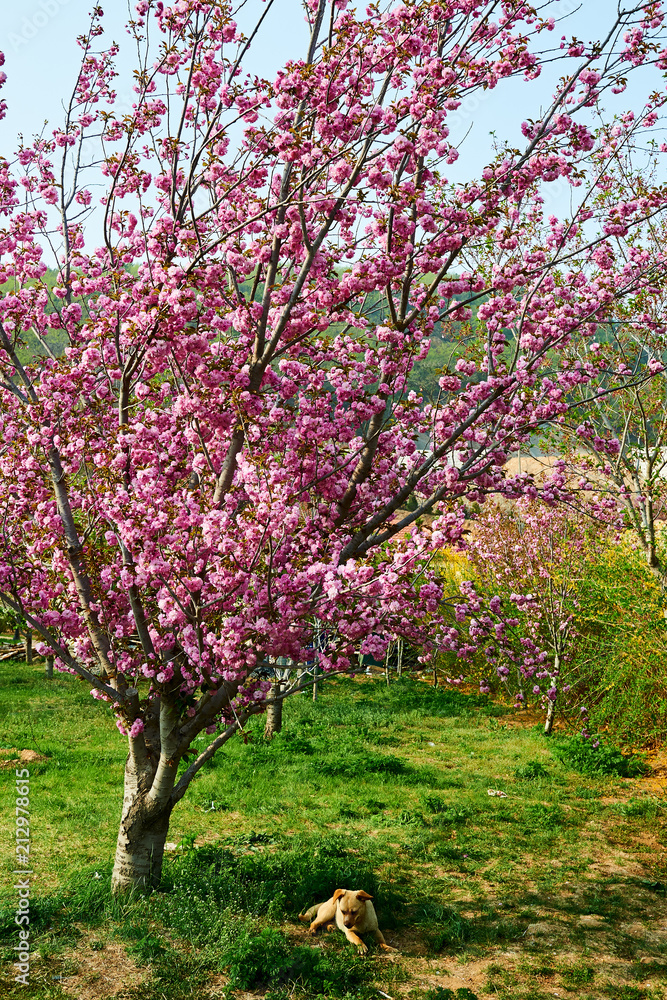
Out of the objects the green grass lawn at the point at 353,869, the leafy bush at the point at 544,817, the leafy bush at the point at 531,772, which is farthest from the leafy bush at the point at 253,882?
the leafy bush at the point at 531,772

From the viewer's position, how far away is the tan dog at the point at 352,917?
5.82 meters

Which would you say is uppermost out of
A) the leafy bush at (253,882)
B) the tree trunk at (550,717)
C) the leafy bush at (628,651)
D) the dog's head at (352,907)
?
the leafy bush at (628,651)

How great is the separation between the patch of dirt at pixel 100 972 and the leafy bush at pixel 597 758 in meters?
Result: 7.05

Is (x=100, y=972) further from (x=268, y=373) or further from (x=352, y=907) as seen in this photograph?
(x=268, y=373)

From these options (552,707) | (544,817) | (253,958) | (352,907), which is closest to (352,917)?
(352,907)

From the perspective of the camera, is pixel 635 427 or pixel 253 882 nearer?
pixel 253 882

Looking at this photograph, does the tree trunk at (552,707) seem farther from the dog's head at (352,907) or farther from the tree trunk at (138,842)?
the tree trunk at (138,842)

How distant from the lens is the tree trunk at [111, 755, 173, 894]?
618 centimetres

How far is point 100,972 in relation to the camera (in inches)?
203

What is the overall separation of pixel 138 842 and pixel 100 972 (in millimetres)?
1127

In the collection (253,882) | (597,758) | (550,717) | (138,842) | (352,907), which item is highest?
(550,717)

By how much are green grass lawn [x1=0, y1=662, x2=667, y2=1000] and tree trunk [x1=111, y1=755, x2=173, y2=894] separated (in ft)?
0.60

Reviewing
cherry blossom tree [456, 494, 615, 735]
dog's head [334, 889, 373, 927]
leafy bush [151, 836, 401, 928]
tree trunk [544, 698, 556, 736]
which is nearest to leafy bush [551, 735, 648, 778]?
cherry blossom tree [456, 494, 615, 735]

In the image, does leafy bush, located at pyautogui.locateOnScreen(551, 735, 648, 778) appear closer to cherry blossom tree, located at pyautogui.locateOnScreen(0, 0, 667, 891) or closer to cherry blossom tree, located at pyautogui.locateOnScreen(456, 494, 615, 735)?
cherry blossom tree, located at pyautogui.locateOnScreen(456, 494, 615, 735)
